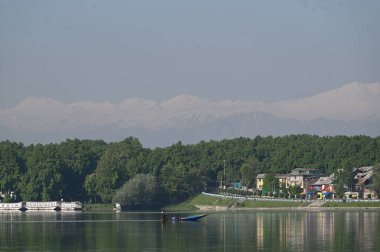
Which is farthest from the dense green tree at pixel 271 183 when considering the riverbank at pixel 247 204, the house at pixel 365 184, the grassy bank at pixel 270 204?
the grassy bank at pixel 270 204

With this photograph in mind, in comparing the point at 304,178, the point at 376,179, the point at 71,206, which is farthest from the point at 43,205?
the point at 376,179

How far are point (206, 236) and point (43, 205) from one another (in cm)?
10387

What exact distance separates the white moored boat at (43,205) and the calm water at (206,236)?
7288 centimetres

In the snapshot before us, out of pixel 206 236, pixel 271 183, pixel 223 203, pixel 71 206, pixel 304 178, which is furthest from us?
pixel 304 178

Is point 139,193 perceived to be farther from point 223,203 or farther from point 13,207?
point 13,207

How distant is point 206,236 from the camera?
89.3 meters

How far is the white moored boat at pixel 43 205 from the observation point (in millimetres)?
187375

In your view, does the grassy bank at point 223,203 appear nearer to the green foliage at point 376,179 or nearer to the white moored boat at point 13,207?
the green foliage at point 376,179

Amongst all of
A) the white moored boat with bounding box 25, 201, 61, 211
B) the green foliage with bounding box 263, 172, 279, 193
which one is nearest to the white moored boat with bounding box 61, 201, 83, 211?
the white moored boat with bounding box 25, 201, 61, 211

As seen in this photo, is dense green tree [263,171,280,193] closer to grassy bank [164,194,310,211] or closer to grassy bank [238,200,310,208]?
grassy bank [164,194,310,211]

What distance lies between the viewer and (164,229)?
334 feet

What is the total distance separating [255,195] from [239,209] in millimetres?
20110

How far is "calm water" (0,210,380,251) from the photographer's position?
78000mm

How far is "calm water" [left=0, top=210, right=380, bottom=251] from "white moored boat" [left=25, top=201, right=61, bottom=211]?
2869 inches
